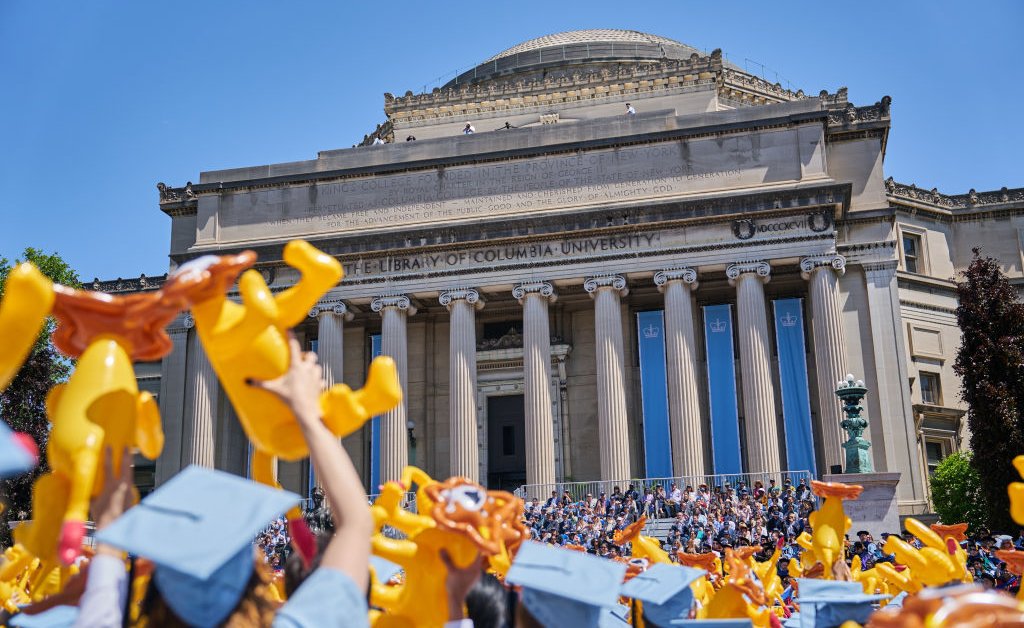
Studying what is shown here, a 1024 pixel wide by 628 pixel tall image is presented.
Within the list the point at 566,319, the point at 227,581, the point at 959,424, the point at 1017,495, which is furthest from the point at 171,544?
the point at 959,424

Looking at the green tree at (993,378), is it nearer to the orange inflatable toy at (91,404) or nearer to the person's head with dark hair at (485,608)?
the person's head with dark hair at (485,608)

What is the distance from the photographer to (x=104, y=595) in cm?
493

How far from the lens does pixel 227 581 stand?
4.51m

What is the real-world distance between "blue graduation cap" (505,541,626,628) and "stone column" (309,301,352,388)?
1353 inches

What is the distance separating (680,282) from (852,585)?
98.3 feet

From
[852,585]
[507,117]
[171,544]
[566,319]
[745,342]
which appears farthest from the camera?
[507,117]

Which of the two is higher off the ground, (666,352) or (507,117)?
(507,117)

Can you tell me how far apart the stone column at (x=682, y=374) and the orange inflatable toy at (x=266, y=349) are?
103ft

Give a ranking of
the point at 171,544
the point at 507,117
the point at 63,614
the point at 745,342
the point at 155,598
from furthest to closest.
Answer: the point at 507,117 < the point at 745,342 < the point at 63,614 < the point at 155,598 < the point at 171,544

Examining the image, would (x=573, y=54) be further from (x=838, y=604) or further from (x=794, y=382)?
(x=838, y=604)

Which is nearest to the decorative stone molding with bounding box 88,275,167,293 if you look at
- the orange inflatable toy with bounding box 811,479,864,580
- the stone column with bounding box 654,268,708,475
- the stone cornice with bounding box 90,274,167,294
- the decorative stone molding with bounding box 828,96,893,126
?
the stone cornice with bounding box 90,274,167,294

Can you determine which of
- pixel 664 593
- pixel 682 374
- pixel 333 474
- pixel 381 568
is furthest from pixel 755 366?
pixel 333 474

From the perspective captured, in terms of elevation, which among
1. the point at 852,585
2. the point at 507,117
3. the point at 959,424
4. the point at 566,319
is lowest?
the point at 852,585

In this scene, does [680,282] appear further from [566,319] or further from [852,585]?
[852,585]
